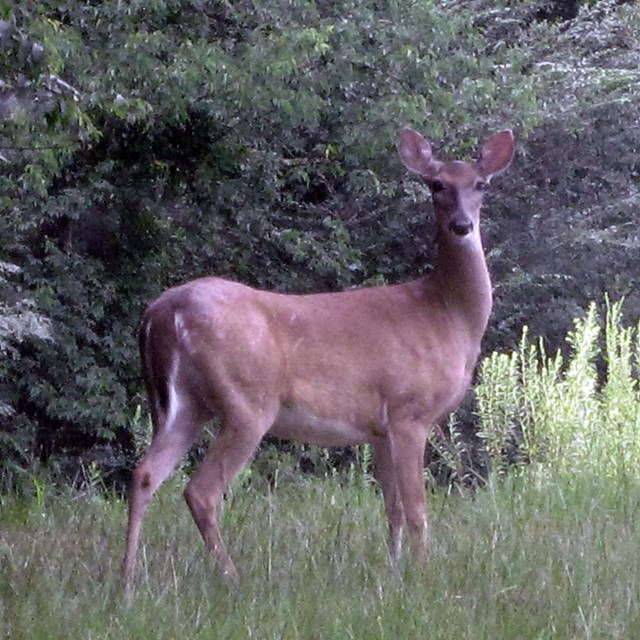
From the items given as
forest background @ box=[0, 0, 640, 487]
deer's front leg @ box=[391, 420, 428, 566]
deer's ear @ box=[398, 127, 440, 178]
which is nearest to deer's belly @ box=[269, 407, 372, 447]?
deer's front leg @ box=[391, 420, 428, 566]

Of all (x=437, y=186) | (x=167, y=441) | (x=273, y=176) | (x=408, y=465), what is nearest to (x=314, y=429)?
(x=408, y=465)

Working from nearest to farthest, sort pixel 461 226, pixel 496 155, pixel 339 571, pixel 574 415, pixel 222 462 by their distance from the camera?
pixel 339 571 → pixel 222 462 → pixel 461 226 → pixel 496 155 → pixel 574 415

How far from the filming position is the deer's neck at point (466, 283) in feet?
21.0

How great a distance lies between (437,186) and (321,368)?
1.07 meters

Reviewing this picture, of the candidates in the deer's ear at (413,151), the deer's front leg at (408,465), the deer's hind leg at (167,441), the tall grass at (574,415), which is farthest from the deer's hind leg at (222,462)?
the tall grass at (574,415)

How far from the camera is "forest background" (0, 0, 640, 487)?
8289 mm

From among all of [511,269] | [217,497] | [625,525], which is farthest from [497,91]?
[217,497]

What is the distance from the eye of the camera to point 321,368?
589 centimetres

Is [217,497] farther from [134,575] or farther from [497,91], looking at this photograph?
[497,91]

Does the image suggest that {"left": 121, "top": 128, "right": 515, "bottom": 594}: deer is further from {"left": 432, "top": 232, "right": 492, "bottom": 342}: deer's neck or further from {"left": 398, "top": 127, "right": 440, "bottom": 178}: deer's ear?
{"left": 398, "top": 127, "right": 440, "bottom": 178}: deer's ear

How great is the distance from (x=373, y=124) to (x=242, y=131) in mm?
928

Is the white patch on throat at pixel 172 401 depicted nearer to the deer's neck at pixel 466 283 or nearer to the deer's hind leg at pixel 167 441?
the deer's hind leg at pixel 167 441

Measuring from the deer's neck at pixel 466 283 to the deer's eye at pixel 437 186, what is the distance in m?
0.26

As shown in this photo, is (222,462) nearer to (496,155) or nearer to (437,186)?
(437,186)
